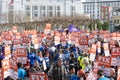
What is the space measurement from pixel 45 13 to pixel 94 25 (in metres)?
59.0

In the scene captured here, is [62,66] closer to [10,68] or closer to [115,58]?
[10,68]

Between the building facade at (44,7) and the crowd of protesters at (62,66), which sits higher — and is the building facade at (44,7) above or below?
below

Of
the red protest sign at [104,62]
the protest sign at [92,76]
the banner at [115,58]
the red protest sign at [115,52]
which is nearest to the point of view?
the protest sign at [92,76]

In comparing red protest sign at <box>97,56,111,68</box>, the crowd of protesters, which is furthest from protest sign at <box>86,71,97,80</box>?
red protest sign at <box>97,56,111,68</box>

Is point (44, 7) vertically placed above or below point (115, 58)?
below

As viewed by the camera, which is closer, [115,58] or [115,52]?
[115,58]

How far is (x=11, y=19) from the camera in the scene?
9931 centimetres

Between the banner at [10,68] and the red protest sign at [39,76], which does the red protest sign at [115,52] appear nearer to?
the banner at [10,68]

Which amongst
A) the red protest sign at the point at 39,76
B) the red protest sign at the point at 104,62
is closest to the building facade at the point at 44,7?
the red protest sign at the point at 104,62

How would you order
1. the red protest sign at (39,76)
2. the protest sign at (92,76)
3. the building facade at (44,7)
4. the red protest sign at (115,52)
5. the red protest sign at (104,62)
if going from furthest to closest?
1. the building facade at (44,7)
2. the red protest sign at (115,52)
3. the red protest sign at (104,62)
4. the protest sign at (92,76)
5. the red protest sign at (39,76)

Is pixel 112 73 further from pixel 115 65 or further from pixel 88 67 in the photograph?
pixel 88 67

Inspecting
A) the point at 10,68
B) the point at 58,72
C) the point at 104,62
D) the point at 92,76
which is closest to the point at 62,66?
the point at 58,72

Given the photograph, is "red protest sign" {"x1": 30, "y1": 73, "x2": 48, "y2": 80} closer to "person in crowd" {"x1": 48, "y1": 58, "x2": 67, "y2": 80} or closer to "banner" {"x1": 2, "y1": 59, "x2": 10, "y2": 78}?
"banner" {"x1": 2, "y1": 59, "x2": 10, "y2": 78}

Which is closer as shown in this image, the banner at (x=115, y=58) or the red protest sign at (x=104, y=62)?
the red protest sign at (x=104, y=62)
